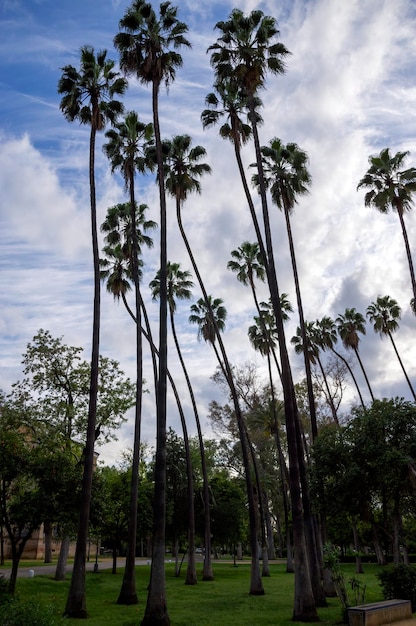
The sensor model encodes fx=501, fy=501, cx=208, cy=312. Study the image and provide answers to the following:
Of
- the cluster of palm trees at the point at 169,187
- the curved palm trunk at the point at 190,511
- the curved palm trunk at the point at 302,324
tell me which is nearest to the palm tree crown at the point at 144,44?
the cluster of palm trees at the point at 169,187

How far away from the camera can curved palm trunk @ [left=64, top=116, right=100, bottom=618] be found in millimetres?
17531

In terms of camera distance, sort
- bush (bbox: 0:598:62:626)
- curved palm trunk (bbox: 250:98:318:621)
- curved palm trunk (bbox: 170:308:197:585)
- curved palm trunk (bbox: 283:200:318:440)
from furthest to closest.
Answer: curved palm trunk (bbox: 170:308:197:585) → curved palm trunk (bbox: 283:200:318:440) → curved palm trunk (bbox: 250:98:318:621) → bush (bbox: 0:598:62:626)

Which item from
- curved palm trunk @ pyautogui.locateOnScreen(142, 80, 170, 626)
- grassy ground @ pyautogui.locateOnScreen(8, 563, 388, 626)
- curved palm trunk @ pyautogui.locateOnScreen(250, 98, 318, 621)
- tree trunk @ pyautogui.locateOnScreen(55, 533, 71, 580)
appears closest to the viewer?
curved palm trunk @ pyautogui.locateOnScreen(142, 80, 170, 626)

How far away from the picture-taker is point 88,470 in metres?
18.7

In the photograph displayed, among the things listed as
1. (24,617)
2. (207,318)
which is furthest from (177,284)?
(24,617)

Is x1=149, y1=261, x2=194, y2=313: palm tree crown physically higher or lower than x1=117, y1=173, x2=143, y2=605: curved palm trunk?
higher

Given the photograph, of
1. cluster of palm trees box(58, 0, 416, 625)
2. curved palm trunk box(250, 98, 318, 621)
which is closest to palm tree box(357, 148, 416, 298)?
cluster of palm trees box(58, 0, 416, 625)

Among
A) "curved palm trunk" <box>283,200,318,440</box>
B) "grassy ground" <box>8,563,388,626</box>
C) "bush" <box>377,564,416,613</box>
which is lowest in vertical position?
"grassy ground" <box>8,563,388,626</box>

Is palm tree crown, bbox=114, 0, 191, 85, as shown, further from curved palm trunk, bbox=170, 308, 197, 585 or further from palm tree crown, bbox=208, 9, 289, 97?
curved palm trunk, bbox=170, 308, 197, 585

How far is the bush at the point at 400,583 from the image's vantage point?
18533mm

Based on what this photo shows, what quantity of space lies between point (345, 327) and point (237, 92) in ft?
95.5

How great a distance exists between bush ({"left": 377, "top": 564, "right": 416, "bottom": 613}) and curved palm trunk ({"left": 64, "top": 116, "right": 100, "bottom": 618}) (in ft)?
36.8

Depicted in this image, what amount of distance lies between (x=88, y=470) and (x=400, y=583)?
12.4m

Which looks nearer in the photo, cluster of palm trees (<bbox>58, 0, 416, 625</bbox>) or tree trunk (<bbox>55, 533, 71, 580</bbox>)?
cluster of palm trees (<bbox>58, 0, 416, 625</bbox>)
